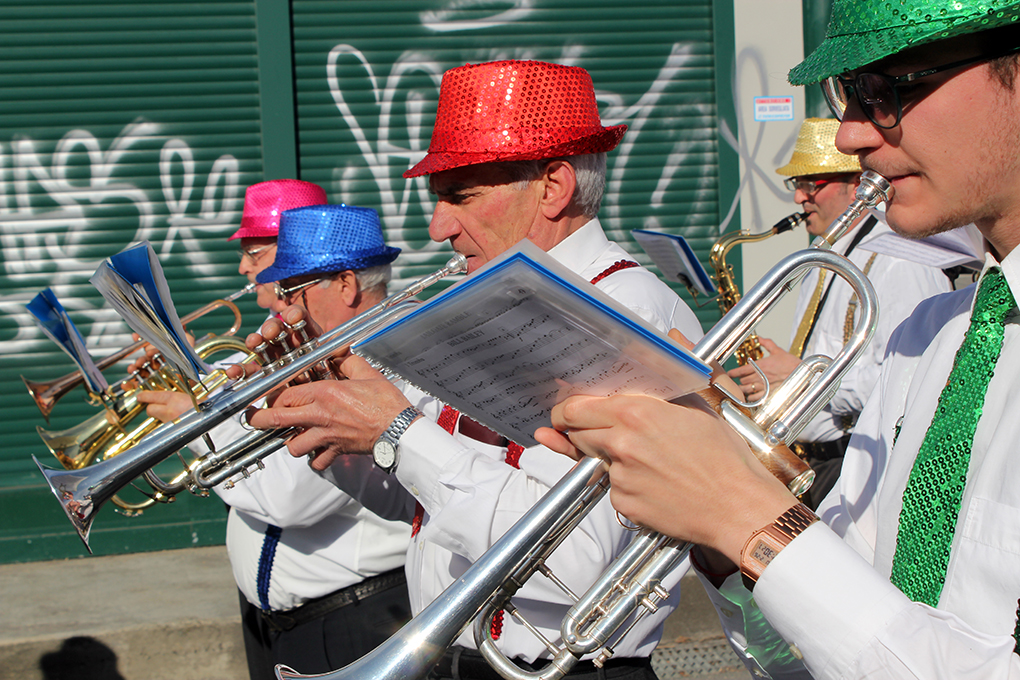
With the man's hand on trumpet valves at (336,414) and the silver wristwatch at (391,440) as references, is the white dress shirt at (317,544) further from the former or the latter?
the silver wristwatch at (391,440)

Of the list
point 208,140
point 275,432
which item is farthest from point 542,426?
point 208,140

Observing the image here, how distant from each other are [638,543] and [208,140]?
5.34m

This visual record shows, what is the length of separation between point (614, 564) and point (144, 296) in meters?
1.40

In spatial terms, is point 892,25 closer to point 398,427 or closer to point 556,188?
point 556,188

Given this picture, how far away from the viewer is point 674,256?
4188 millimetres

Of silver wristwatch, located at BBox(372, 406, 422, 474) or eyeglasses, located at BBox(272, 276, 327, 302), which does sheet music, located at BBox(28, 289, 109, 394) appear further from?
silver wristwatch, located at BBox(372, 406, 422, 474)

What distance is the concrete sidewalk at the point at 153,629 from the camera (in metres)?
4.25

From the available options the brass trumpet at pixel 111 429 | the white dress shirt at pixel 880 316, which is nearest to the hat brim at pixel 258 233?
the brass trumpet at pixel 111 429

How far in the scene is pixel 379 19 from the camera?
19.3 ft

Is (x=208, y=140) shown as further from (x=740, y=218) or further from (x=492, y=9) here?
(x=740, y=218)

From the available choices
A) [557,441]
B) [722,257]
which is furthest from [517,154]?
[722,257]

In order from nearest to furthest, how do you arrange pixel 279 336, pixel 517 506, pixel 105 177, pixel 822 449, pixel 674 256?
pixel 517 506 < pixel 279 336 < pixel 822 449 < pixel 674 256 < pixel 105 177

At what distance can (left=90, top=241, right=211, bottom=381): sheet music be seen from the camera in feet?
6.72

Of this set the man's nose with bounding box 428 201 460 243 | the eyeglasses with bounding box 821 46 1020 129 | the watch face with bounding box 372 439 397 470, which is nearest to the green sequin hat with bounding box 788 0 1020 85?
the eyeglasses with bounding box 821 46 1020 129
